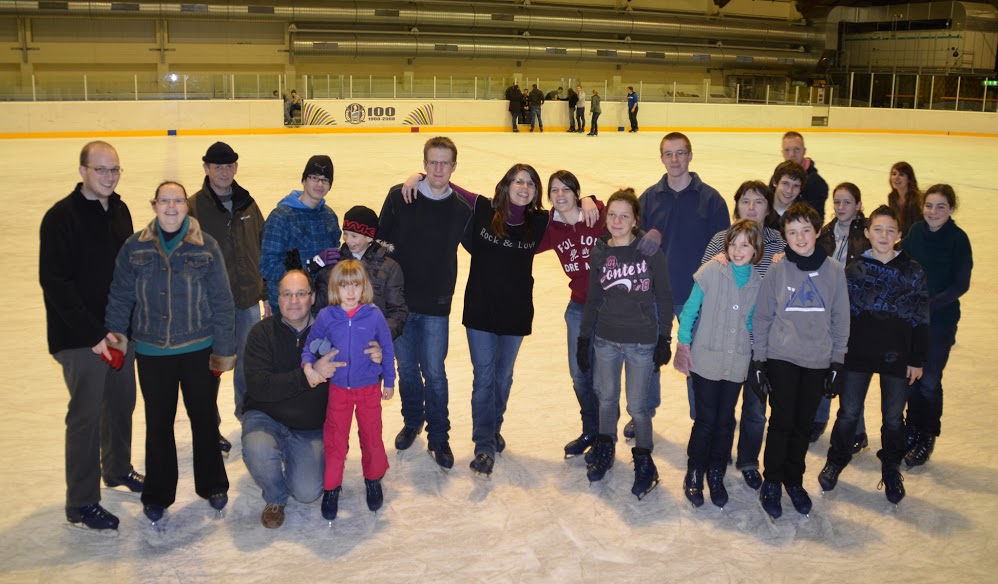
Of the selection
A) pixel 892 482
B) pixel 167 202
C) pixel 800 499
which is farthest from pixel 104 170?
pixel 892 482

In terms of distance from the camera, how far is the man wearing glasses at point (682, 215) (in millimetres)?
4824

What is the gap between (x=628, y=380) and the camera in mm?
4340

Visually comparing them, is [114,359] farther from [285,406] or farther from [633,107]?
[633,107]

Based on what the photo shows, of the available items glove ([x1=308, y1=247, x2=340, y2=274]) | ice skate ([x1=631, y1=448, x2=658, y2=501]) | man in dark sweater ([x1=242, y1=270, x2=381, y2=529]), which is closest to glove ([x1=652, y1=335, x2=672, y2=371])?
ice skate ([x1=631, y1=448, x2=658, y2=501])

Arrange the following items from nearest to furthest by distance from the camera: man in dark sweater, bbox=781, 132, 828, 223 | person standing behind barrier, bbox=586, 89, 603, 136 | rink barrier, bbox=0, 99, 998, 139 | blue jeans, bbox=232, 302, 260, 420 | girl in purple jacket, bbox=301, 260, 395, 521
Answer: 1. girl in purple jacket, bbox=301, 260, 395, 521
2. blue jeans, bbox=232, 302, 260, 420
3. man in dark sweater, bbox=781, 132, 828, 223
4. rink barrier, bbox=0, 99, 998, 139
5. person standing behind barrier, bbox=586, 89, 603, 136

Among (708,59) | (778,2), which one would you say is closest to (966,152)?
(708,59)

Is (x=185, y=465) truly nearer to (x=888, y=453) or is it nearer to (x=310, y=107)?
(x=888, y=453)

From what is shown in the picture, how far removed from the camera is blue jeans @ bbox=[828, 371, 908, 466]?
422cm

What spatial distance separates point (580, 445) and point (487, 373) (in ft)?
2.09

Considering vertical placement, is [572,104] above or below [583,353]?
above

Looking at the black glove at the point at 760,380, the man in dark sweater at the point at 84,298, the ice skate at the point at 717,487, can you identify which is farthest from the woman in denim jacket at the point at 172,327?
the black glove at the point at 760,380

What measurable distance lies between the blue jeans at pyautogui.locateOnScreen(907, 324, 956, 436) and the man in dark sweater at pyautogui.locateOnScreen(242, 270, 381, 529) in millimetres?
2836

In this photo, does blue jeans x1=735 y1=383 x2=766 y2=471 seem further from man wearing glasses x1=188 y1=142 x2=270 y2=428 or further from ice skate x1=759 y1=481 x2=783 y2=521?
man wearing glasses x1=188 y1=142 x2=270 y2=428

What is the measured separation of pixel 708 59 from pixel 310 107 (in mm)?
16792
